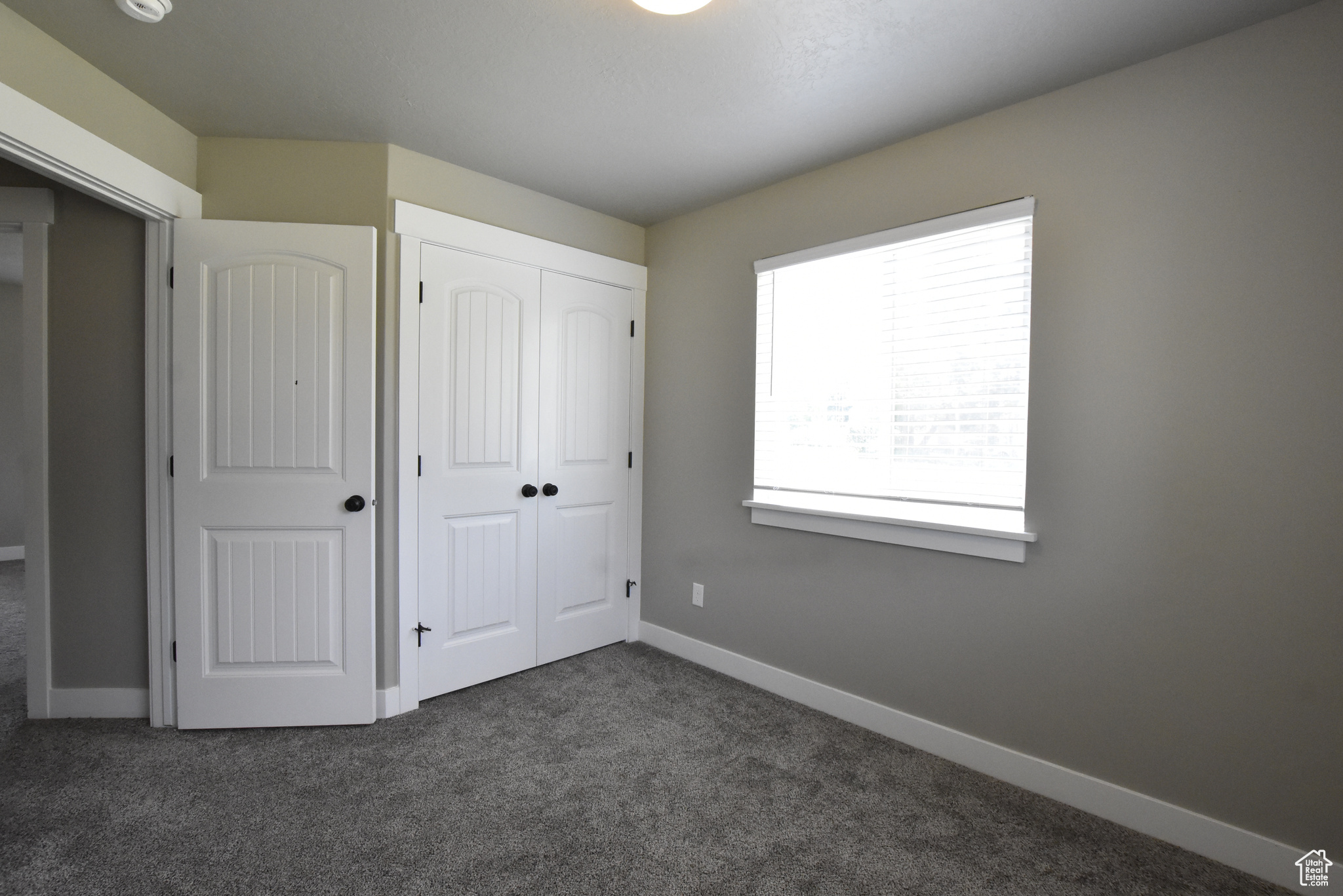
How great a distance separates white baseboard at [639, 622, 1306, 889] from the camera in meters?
1.83

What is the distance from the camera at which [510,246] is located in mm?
3098

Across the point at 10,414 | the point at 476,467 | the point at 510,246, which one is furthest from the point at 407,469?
the point at 10,414

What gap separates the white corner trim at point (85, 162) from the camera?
1.86m

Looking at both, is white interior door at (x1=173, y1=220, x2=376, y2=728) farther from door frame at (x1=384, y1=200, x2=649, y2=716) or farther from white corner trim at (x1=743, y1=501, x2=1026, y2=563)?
white corner trim at (x1=743, y1=501, x2=1026, y2=563)

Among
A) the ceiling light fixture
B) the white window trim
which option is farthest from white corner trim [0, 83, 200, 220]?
the white window trim

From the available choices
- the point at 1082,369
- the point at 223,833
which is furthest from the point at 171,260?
the point at 1082,369

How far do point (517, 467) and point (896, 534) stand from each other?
1836mm

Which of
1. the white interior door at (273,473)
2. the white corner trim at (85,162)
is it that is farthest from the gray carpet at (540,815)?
the white corner trim at (85,162)

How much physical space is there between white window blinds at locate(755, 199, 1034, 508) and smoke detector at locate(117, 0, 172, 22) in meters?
2.33

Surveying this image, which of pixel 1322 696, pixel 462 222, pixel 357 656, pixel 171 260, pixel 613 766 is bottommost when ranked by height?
pixel 613 766

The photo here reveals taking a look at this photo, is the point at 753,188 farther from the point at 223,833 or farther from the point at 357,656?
the point at 223,833

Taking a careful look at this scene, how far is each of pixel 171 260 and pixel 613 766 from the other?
2653 millimetres

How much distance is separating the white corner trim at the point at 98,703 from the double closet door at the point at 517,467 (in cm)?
114

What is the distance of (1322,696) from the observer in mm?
1742
